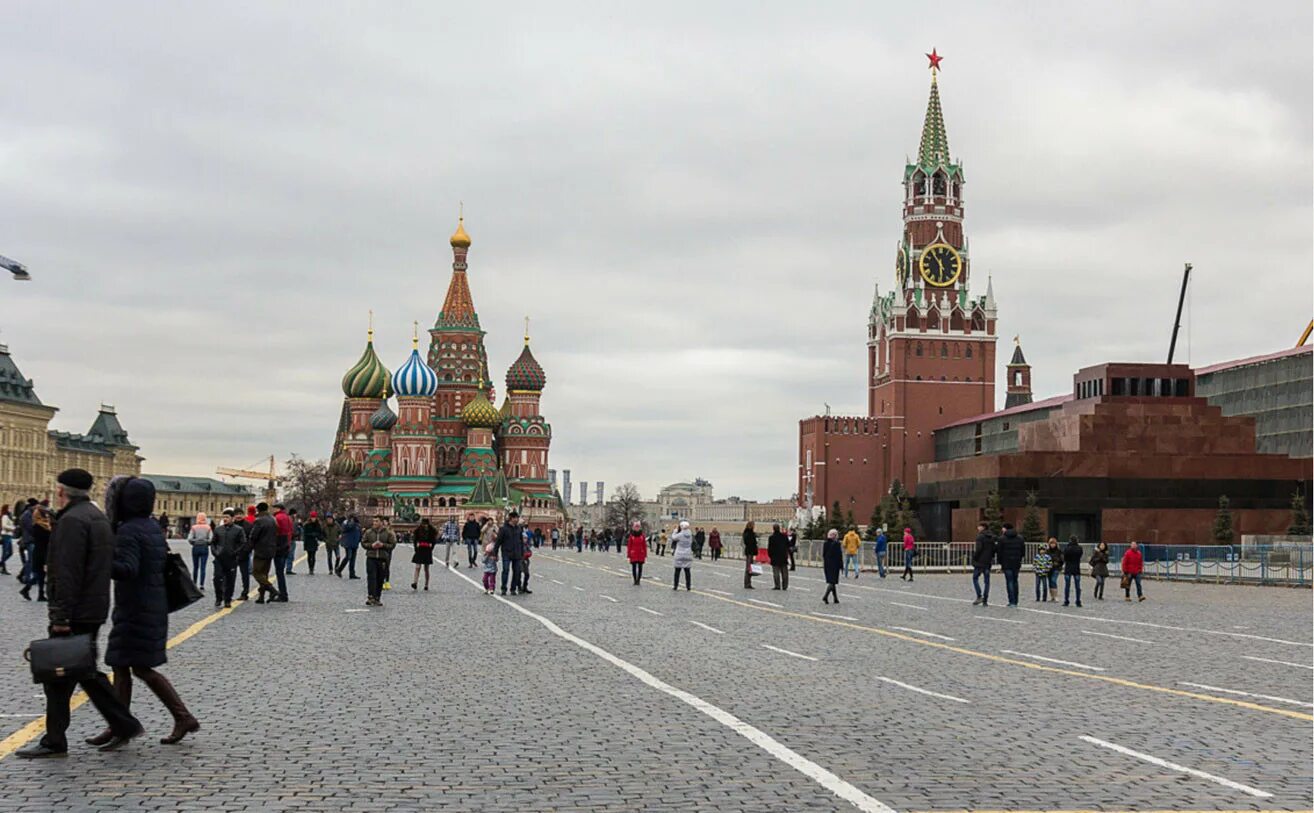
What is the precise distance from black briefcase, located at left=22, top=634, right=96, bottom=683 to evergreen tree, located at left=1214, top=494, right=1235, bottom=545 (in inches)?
2500

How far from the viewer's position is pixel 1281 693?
13.5 meters

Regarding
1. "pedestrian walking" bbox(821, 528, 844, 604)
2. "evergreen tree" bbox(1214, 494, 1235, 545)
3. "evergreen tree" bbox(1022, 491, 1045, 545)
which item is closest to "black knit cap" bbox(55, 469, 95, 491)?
"pedestrian walking" bbox(821, 528, 844, 604)

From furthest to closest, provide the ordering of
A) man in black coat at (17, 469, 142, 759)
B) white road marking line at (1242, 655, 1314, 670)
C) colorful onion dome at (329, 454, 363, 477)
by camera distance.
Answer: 1. colorful onion dome at (329, 454, 363, 477)
2. white road marking line at (1242, 655, 1314, 670)
3. man in black coat at (17, 469, 142, 759)

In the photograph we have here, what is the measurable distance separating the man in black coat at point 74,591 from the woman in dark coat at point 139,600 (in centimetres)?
22

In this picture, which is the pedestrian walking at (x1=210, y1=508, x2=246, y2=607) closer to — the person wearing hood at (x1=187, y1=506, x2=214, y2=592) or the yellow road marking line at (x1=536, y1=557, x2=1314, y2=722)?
the person wearing hood at (x1=187, y1=506, x2=214, y2=592)

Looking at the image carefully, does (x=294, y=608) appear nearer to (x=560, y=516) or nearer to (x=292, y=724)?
(x=292, y=724)

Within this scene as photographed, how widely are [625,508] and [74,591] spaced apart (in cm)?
16282

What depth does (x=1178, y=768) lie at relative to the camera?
905cm

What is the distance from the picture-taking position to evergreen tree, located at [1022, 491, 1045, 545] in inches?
2704

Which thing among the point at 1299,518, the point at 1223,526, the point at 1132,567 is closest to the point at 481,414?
the point at 1223,526

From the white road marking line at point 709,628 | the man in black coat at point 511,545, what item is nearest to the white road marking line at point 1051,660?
the white road marking line at point 709,628

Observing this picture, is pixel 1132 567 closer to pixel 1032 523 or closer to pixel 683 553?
pixel 683 553

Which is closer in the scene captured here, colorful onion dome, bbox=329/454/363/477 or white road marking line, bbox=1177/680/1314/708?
white road marking line, bbox=1177/680/1314/708

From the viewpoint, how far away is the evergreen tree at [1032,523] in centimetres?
6869
